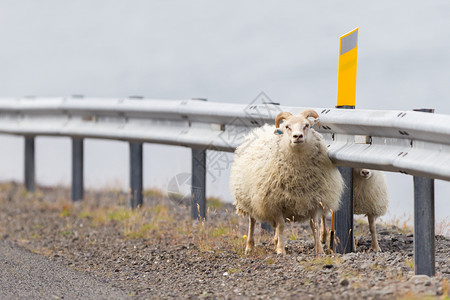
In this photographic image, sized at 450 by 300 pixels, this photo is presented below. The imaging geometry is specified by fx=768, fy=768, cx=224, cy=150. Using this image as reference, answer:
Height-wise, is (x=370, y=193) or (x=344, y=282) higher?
(x=370, y=193)

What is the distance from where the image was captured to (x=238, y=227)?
10016 millimetres

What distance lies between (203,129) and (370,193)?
2658 millimetres

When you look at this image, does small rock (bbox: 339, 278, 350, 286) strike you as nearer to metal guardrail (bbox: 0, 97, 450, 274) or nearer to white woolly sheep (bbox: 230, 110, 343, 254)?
metal guardrail (bbox: 0, 97, 450, 274)

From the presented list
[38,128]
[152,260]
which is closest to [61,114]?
[38,128]

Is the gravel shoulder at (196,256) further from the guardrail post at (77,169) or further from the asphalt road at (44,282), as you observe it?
the guardrail post at (77,169)

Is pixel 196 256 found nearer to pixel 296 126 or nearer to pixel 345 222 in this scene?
pixel 345 222

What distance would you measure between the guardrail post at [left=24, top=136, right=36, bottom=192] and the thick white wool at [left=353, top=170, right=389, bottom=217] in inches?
330

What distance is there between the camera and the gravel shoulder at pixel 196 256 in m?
6.15

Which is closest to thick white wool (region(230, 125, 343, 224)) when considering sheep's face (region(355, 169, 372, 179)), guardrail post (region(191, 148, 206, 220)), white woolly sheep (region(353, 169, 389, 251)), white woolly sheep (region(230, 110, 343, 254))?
white woolly sheep (region(230, 110, 343, 254))

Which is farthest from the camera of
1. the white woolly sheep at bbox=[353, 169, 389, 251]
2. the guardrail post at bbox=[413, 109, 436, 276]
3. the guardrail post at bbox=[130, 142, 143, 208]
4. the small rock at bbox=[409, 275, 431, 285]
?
the guardrail post at bbox=[130, 142, 143, 208]

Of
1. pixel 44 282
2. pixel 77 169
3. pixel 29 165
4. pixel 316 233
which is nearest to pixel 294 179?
pixel 316 233

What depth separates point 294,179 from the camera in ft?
26.1

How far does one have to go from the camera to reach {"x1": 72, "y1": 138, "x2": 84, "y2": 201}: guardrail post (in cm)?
1339

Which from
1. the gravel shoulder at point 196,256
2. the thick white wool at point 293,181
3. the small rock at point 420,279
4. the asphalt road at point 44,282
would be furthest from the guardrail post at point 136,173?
the small rock at point 420,279
